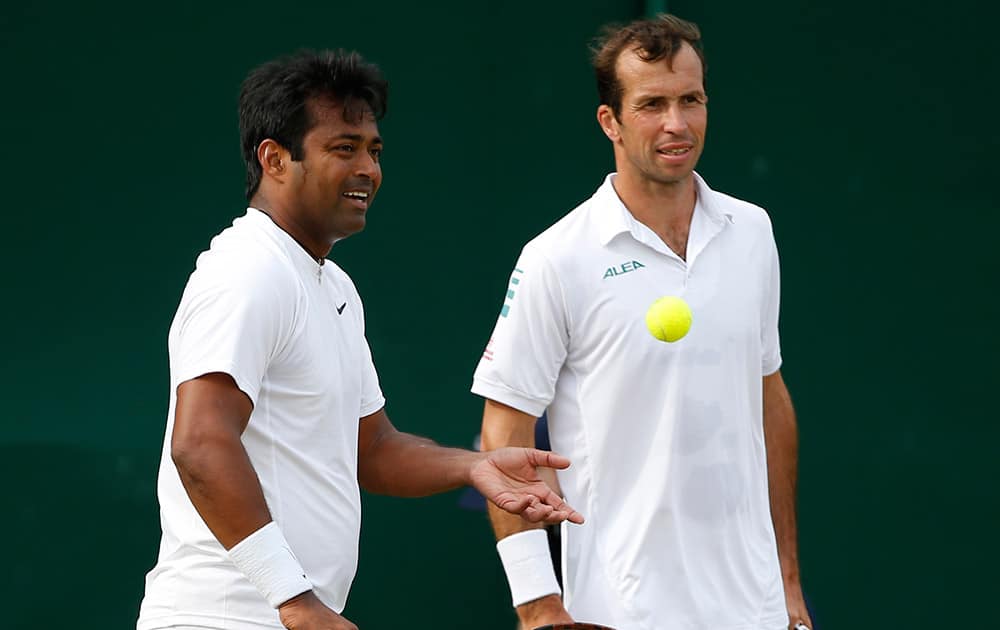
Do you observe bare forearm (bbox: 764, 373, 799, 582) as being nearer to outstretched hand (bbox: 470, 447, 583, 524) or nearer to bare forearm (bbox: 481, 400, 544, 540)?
bare forearm (bbox: 481, 400, 544, 540)

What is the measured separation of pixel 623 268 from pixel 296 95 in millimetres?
981

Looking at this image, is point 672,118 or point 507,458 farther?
point 672,118

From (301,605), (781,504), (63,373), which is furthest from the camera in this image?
(63,373)

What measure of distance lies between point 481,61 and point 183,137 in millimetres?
935

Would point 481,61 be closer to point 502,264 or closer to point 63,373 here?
point 502,264

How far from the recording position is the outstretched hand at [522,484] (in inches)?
110

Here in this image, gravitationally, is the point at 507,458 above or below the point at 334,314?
below

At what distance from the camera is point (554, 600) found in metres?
3.47

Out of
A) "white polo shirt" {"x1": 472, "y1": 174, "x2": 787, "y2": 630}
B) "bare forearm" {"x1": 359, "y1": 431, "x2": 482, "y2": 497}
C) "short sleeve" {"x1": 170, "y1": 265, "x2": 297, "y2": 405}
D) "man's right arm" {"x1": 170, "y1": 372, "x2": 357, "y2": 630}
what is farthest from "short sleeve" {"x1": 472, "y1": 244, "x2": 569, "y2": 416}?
"man's right arm" {"x1": 170, "y1": 372, "x2": 357, "y2": 630}

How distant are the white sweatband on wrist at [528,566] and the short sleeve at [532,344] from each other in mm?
278

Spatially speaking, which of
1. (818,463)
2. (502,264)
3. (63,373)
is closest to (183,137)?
(63,373)

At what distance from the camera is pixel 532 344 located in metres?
3.52

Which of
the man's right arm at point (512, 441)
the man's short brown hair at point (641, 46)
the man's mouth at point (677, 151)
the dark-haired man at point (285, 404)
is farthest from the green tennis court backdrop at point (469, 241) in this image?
the dark-haired man at point (285, 404)

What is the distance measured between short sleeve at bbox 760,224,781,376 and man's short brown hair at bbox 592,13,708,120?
0.47 m
